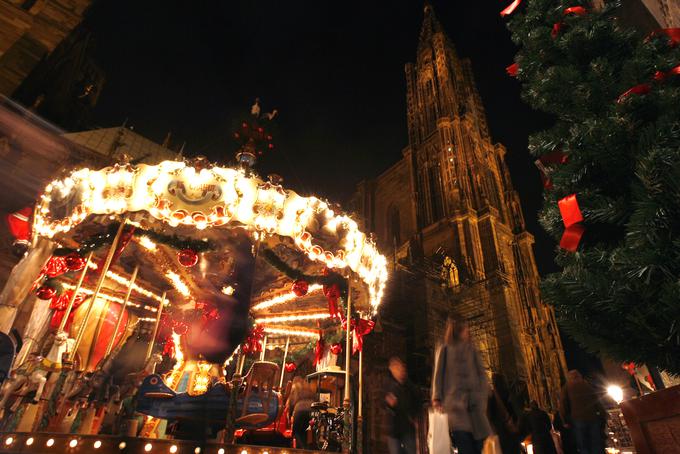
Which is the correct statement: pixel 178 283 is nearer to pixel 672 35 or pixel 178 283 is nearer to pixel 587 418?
pixel 587 418

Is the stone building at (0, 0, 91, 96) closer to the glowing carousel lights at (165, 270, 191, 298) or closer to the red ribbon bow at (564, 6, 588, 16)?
the glowing carousel lights at (165, 270, 191, 298)

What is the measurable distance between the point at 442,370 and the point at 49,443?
4485 mm

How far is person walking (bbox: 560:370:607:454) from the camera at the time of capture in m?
5.02

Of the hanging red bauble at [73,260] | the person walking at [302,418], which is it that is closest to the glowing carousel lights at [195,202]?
the hanging red bauble at [73,260]

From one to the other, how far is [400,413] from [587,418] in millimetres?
2757

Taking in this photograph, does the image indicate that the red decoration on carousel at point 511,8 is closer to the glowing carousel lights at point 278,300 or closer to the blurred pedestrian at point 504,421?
the blurred pedestrian at point 504,421

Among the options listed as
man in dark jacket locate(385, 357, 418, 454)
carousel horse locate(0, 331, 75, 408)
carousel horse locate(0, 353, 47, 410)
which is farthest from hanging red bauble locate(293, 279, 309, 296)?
carousel horse locate(0, 353, 47, 410)

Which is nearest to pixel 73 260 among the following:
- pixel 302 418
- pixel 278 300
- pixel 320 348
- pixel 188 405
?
pixel 188 405

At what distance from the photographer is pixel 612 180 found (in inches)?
101

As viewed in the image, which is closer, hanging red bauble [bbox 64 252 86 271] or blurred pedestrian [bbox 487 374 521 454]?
blurred pedestrian [bbox 487 374 521 454]

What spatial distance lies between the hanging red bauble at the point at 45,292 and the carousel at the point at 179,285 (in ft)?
0.09

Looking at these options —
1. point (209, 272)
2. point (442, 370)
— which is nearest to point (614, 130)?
point (442, 370)

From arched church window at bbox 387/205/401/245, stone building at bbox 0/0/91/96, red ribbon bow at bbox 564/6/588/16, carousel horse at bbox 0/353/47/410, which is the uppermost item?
arched church window at bbox 387/205/401/245

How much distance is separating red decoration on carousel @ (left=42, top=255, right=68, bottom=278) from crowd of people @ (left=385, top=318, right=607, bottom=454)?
7.83 m
